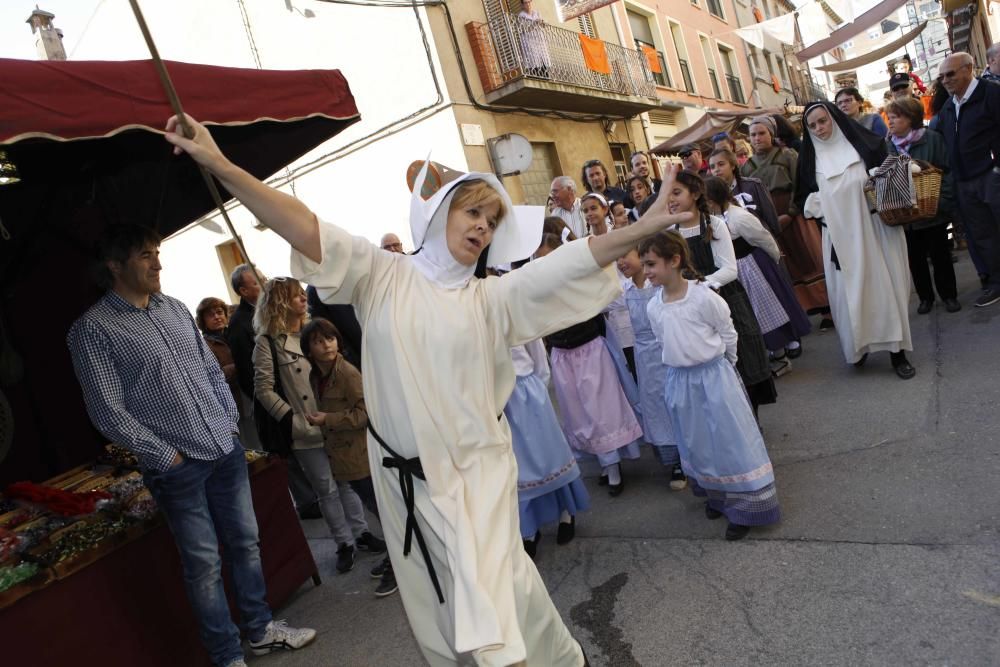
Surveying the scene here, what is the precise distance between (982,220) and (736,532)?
4611 mm

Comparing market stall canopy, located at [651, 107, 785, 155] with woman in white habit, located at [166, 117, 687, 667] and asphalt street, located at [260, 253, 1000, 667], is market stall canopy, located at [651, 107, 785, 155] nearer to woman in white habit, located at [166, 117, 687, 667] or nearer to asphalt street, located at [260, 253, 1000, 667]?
asphalt street, located at [260, 253, 1000, 667]

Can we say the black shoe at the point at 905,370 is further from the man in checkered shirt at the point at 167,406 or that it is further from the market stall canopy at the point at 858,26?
the market stall canopy at the point at 858,26

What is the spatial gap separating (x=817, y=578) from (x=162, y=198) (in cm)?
420

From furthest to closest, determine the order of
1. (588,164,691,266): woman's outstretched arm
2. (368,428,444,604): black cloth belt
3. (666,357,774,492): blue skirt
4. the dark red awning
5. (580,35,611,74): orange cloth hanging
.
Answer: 1. (580,35,611,74): orange cloth hanging
2. (666,357,774,492): blue skirt
3. the dark red awning
4. (368,428,444,604): black cloth belt
5. (588,164,691,266): woman's outstretched arm

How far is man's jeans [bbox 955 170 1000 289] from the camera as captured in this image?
6.05 m

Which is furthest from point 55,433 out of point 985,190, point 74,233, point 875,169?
point 985,190

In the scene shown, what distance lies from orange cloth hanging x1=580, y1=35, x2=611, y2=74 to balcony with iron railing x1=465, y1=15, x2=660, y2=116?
0.14 m

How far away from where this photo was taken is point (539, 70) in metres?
14.4

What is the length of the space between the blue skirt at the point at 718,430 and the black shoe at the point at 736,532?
0.19 m

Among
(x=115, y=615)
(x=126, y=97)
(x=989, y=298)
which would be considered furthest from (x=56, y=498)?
(x=989, y=298)

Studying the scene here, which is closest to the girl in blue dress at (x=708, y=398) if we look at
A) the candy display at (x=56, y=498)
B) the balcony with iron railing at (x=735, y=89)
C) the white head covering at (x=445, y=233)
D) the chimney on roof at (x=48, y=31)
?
the white head covering at (x=445, y=233)

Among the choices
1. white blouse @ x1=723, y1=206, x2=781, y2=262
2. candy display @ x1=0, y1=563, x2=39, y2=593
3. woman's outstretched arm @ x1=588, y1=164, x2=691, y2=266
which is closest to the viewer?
woman's outstretched arm @ x1=588, y1=164, x2=691, y2=266

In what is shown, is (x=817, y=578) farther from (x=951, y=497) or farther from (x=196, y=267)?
(x=196, y=267)

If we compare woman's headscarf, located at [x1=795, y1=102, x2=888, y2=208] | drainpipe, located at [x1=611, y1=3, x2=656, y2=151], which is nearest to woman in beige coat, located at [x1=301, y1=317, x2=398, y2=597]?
woman's headscarf, located at [x1=795, y1=102, x2=888, y2=208]
